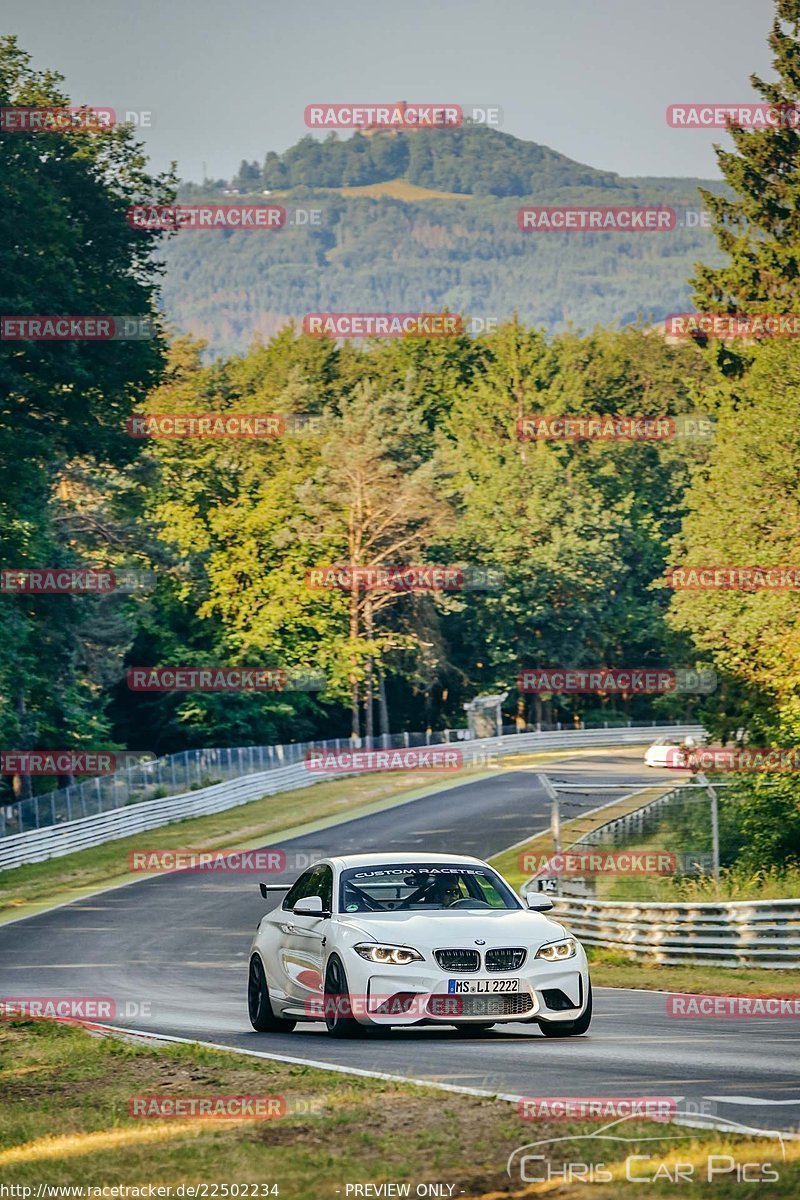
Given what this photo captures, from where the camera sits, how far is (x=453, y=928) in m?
13.3

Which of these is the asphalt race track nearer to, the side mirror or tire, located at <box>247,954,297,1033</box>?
A: tire, located at <box>247,954,297,1033</box>

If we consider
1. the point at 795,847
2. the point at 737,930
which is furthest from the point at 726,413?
the point at 737,930

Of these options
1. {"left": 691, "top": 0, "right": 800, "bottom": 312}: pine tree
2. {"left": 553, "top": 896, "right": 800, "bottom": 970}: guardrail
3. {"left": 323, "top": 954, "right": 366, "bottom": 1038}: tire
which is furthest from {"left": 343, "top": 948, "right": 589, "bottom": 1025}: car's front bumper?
{"left": 691, "top": 0, "right": 800, "bottom": 312}: pine tree

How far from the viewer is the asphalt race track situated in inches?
423

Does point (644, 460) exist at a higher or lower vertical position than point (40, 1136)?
higher

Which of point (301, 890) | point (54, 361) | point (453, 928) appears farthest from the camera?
point (54, 361)

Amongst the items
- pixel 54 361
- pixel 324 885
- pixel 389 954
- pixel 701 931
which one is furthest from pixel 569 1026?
pixel 54 361

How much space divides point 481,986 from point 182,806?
44441mm

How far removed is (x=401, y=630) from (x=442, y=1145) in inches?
3073

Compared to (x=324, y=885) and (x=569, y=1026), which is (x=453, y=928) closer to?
(x=569, y=1026)

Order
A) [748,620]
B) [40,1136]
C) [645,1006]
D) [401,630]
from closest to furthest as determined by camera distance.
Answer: [40,1136] < [645,1006] < [748,620] < [401,630]

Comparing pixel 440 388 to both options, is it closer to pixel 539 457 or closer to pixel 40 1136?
pixel 539 457

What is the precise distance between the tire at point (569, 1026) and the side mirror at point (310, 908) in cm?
195

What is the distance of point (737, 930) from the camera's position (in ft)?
83.0
